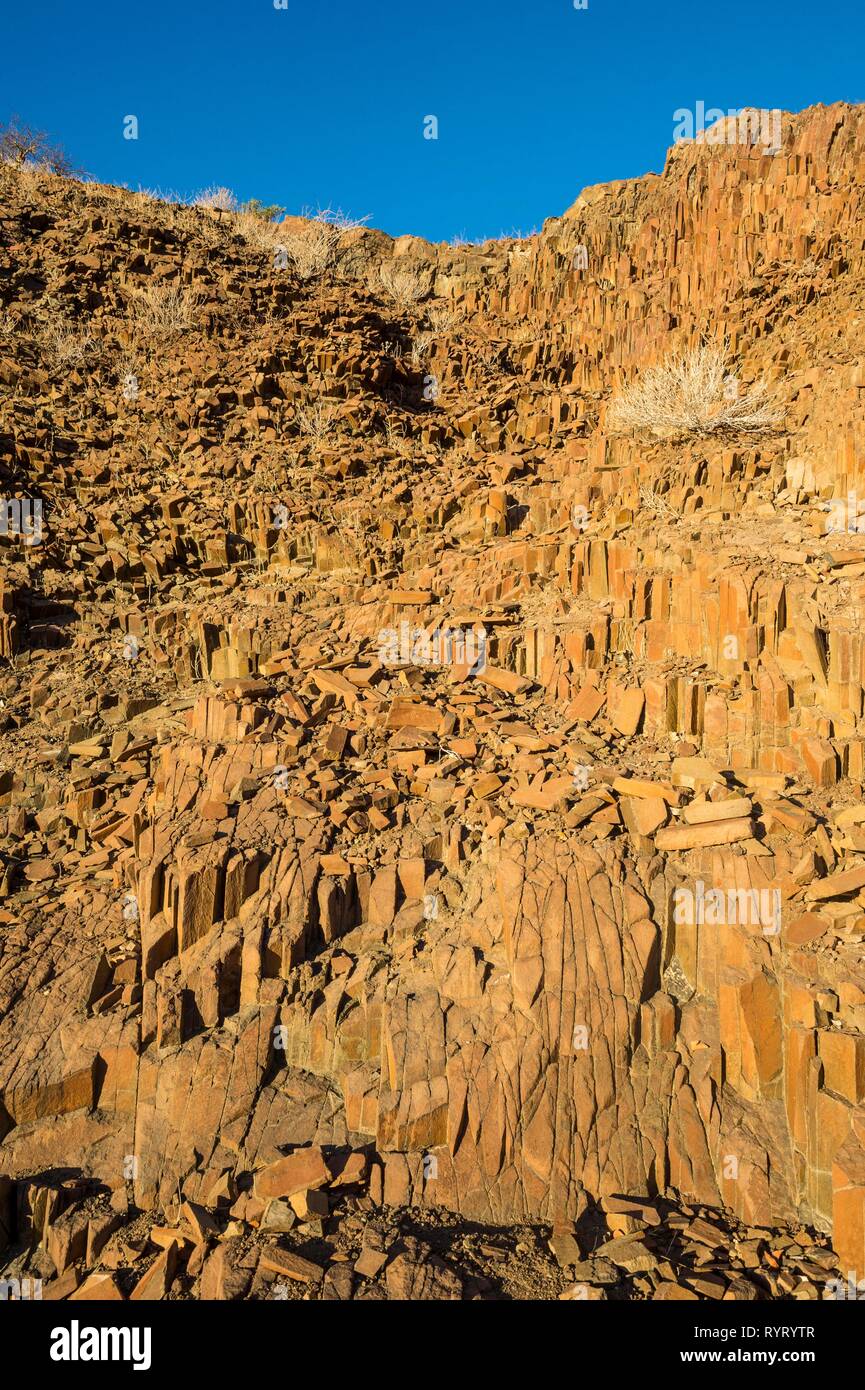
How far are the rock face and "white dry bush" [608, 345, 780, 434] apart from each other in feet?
1.10

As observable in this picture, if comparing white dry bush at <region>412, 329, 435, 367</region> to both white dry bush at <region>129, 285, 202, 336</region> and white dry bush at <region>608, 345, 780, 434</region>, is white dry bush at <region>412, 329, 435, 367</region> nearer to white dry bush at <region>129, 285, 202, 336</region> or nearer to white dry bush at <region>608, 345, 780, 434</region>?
white dry bush at <region>129, 285, 202, 336</region>

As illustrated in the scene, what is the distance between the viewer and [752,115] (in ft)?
48.8

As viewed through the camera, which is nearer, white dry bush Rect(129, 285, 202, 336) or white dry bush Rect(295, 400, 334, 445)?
white dry bush Rect(295, 400, 334, 445)

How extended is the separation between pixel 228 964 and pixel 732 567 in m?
5.59

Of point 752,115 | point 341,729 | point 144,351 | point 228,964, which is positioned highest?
point 752,115

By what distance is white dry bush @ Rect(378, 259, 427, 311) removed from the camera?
19.2 meters

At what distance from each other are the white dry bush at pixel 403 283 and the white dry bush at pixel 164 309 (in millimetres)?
5109

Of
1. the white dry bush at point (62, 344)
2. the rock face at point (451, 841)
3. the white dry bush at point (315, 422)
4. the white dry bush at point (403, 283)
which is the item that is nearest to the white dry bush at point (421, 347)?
the white dry bush at point (403, 283)

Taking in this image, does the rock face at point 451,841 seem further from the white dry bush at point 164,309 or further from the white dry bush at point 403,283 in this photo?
the white dry bush at point 403,283

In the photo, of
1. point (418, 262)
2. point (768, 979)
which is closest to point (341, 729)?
point (768, 979)

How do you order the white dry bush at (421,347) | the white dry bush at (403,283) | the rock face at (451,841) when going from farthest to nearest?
the white dry bush at (403,283) → the white dry bush at (421,347) → the rock face at (451,841)

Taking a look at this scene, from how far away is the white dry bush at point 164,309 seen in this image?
15.8 meters

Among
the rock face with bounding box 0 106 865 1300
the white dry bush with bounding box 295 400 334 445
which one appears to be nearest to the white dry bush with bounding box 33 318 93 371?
the rock face with bounding box 0 106 865 1300

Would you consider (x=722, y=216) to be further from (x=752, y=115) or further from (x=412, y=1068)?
(x=412, y=1068)
